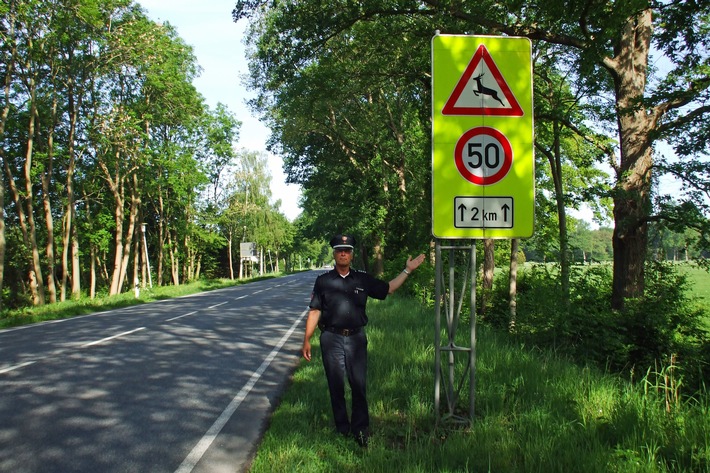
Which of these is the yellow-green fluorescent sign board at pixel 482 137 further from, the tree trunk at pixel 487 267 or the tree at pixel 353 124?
the tree trunk at pixel 487 267

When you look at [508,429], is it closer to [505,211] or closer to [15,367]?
[505,211]

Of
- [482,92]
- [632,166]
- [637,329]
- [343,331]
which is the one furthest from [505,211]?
[632,166]

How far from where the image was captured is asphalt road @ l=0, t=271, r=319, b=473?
13.5 feet

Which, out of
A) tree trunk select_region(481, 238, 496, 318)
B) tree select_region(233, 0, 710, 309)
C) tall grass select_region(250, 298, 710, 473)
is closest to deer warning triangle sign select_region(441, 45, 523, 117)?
tall grass select_region(250, 298, 710, 473)

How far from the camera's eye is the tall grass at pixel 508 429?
3.25 metres

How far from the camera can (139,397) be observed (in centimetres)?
588

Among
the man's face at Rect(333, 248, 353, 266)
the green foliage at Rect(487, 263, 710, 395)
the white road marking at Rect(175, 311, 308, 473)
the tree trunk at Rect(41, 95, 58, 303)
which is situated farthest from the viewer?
the tree trunk at Rect(41, 95, 58, 303)

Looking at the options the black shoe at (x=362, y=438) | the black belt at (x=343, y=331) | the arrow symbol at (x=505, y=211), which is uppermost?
the arrow symbol at (x=505, y=211)

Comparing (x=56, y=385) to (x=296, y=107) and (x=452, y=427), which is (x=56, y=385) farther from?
(x=296, y=107)

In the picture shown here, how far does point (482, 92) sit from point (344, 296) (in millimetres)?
2127

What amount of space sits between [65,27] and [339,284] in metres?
23.9

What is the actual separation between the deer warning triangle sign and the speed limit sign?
0.20 metres

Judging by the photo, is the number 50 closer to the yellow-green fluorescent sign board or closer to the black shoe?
the yellow-green fluorescent sign board

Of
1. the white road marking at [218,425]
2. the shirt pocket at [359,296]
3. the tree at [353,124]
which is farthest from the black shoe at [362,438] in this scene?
the tree at [353,124]
